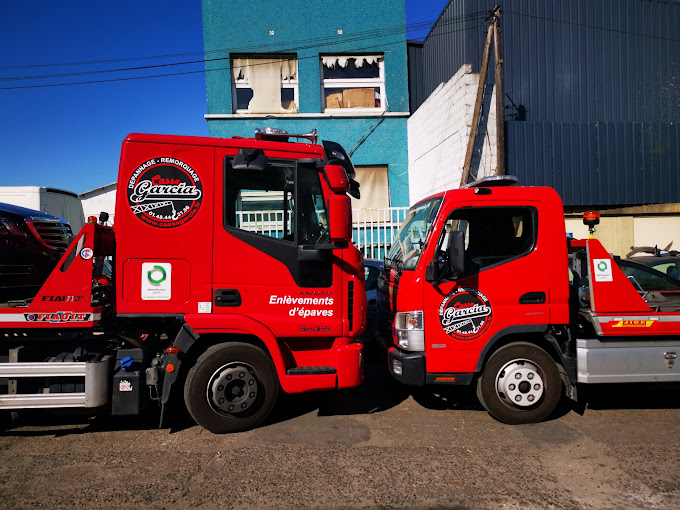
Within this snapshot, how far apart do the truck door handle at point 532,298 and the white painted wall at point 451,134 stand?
7498 millimetres

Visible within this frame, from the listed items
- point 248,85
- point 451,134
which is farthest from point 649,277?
point 248,85

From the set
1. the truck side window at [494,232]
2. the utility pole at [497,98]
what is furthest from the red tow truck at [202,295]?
the utility pole at [497,98]

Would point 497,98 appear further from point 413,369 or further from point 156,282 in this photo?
point 156,282

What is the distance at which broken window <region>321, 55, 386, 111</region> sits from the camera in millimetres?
15141

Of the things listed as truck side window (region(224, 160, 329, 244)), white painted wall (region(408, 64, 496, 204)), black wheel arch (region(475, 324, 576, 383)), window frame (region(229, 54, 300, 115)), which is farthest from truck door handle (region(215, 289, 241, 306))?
window frame (region(229, 54, 300, 115))

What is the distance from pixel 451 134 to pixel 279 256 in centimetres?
909

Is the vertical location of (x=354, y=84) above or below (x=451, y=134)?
above

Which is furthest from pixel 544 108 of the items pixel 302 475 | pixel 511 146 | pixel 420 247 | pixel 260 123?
pixel 302 475

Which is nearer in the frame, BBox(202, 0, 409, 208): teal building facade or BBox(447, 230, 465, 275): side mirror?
BBox(447, 230, 465, 275): side mirror

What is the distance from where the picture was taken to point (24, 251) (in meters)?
4.60

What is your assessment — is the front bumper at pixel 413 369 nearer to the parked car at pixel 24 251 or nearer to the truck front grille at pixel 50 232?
the parked car at pixel 24 251

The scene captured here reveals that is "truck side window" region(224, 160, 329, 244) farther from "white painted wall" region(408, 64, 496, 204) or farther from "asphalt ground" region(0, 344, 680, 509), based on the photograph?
"white painted wall" region(408, 64, 496, 204)

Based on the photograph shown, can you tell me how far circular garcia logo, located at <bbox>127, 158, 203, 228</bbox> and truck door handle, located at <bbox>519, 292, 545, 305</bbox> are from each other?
11.0 feet

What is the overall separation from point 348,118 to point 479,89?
5311 mm
